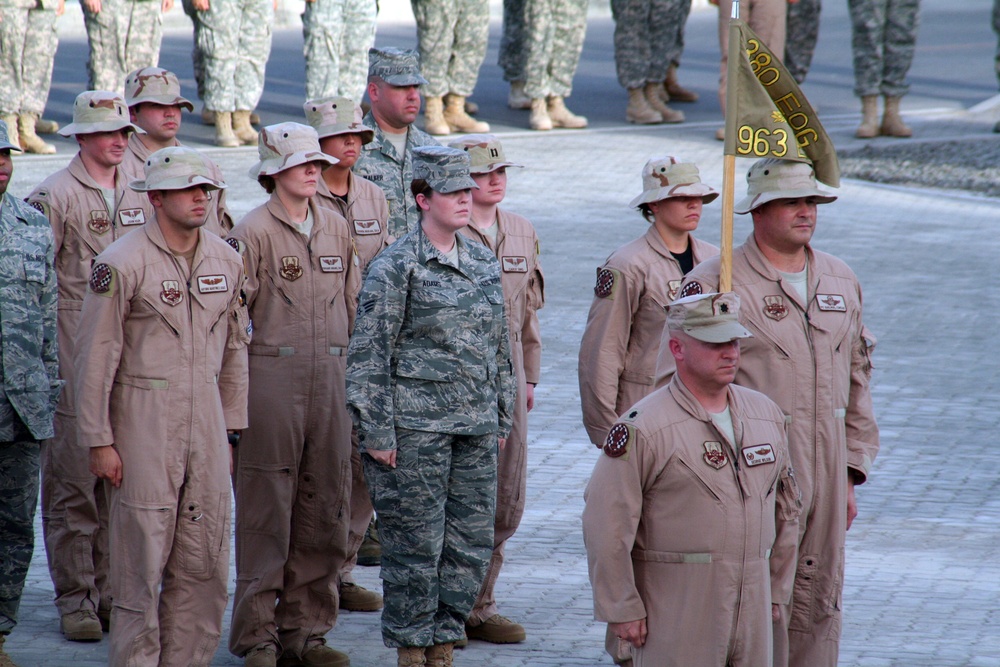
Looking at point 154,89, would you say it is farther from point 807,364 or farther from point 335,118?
point 807,364

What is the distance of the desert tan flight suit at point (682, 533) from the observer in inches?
207

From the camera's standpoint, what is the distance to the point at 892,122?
784 inches

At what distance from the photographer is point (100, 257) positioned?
6.39 meters

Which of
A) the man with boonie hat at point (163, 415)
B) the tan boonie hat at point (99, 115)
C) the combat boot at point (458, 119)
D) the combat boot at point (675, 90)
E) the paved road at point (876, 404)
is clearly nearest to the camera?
the man with boonie hat at point (163, 415)

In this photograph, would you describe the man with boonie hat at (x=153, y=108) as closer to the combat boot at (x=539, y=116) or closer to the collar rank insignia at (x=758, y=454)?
the collar rank insignia at (x=758, y=454)

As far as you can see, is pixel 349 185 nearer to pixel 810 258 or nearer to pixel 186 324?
pixel 186 324

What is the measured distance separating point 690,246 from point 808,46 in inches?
578

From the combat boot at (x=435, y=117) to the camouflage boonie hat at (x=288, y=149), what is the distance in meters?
10.4

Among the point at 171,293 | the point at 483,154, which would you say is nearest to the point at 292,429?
the point at 171,293

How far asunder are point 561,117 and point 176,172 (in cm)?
1376

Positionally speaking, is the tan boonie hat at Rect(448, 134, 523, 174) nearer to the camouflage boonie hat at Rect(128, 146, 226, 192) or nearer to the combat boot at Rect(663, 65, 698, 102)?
the camouflage boonie hat at Rect(128, 146, 226, 192)

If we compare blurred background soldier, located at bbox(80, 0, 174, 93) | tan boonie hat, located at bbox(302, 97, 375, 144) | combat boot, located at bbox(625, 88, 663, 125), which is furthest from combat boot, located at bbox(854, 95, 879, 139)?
tan boonie hat, located at bbox(302, 97, 375, 144)

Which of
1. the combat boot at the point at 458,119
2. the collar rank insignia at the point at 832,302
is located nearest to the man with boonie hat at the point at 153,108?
the collar rank insignia at the point at 832,302

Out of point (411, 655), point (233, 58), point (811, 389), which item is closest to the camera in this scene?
point (811, 389)
